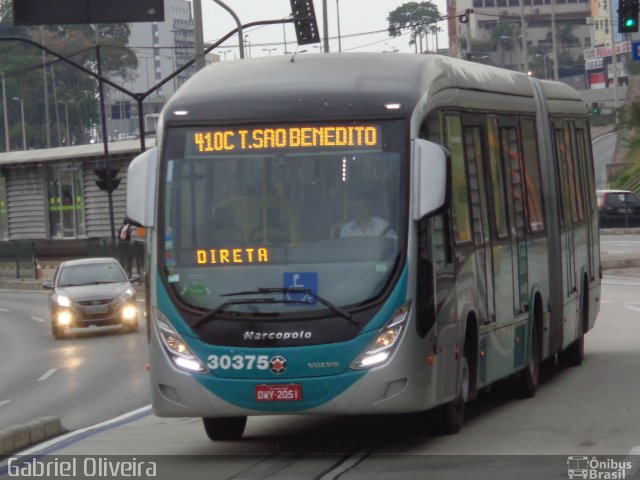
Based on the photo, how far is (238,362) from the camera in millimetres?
11672

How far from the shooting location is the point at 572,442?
1198 cm

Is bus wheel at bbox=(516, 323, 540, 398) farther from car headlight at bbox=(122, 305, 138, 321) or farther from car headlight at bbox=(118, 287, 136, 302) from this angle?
car headlight at bbox=(122, 305, 138, 321)

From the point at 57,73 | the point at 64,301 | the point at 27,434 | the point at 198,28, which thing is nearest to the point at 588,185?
the point at 27,434

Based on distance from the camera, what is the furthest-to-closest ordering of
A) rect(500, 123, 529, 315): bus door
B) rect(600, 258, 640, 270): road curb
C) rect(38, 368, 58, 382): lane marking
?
rect(600, 258, 640, 270): road curb, rect(38, 368, 58, 382): lane marking, rect(500, 123, 529, 315): bus door

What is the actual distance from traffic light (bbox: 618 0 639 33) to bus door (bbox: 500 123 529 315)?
16.0 meters

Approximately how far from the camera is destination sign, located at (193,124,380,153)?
39.5 ft

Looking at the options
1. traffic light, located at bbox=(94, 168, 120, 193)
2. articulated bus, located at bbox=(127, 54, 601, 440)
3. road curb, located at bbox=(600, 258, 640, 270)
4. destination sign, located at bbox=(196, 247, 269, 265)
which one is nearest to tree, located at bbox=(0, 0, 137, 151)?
traffic light, located at bbox=(94, 168, 120, 193)

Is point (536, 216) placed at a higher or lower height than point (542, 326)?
higher

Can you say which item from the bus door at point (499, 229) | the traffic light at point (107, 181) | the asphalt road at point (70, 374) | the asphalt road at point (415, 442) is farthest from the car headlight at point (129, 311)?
the bus door at point (499, 229)

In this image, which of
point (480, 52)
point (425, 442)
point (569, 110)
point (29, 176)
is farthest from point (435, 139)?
point (480, 52)

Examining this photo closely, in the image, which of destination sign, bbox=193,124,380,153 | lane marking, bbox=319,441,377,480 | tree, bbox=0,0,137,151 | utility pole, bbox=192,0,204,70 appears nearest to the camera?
lane marking, bbox=319,441,377,480

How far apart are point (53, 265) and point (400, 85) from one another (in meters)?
56.8

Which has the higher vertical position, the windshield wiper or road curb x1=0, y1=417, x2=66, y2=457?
the windshield wiper

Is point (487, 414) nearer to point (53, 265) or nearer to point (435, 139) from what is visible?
point (435, 139)
